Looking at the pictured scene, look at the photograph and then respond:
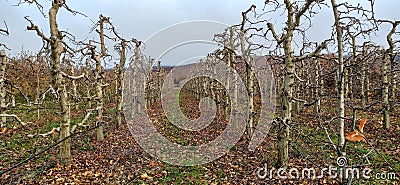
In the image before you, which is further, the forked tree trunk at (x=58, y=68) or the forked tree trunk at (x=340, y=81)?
the forked tree trunk at (x=58, y=68)

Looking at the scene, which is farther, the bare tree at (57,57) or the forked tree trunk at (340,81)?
the bare tree at (57,57)

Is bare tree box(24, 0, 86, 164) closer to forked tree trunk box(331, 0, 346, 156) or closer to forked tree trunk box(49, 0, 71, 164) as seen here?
forked tree trunk box(49, 0, 71, 164)

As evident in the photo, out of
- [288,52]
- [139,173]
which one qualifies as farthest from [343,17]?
[139,173]

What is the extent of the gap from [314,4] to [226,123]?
8997 mm

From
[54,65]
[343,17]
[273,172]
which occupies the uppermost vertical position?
[343,17]

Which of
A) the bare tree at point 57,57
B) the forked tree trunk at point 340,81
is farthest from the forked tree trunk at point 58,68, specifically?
the forked tree trunk at point 340,81

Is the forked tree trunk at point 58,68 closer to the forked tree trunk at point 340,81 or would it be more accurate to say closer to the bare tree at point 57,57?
the bare tree at point 57,57

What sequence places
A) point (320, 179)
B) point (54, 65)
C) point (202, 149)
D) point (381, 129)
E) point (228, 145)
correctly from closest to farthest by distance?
point (320, 179), point (54, 65), point (202, 149), point (228, 145), point (381, 129)

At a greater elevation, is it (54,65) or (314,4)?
(314,4)

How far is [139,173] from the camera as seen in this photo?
6.59 m

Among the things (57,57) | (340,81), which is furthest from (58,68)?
(340,81)

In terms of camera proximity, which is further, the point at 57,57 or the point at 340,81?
the point at 57,57

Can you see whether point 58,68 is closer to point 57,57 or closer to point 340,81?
point 57,57

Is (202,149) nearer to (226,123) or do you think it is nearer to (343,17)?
(226,123)
